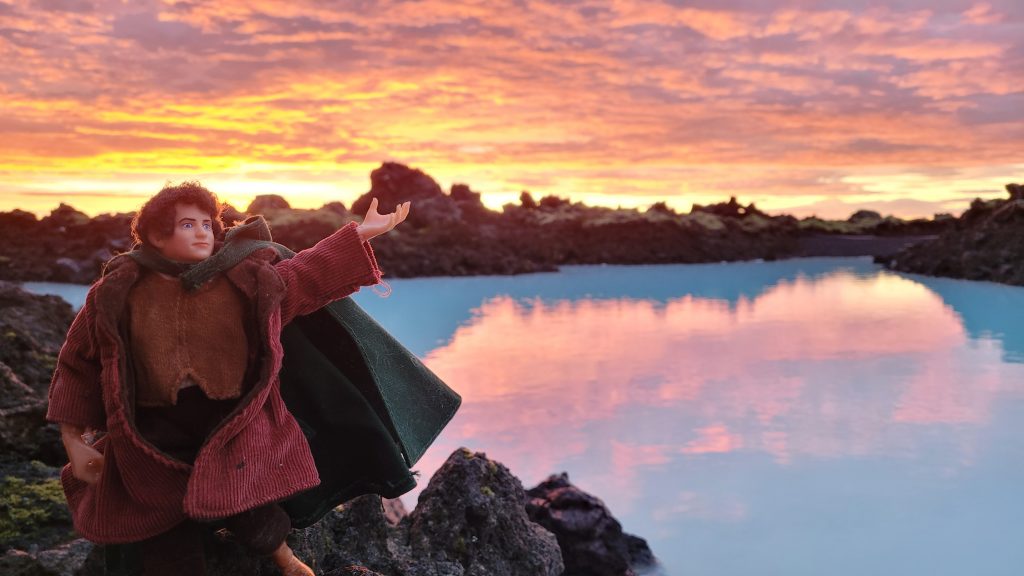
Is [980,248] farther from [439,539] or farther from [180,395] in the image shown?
[180,395]

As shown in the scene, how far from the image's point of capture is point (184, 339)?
3.19m

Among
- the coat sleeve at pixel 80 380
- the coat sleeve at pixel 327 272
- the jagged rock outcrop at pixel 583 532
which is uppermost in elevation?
the coat sleeve at pixel 327 272

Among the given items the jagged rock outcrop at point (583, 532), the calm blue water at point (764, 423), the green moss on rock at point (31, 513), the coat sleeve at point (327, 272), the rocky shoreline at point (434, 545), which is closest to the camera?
the coat sleeve at point (327, 272)

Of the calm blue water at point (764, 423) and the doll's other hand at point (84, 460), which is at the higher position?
the doll's other hand at point (84, 460)

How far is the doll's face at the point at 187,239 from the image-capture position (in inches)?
127

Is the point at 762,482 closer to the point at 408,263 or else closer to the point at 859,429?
the point at 859,429

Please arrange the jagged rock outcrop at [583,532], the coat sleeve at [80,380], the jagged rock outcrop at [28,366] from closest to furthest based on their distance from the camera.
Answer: the coat sleeve at [80,380]
the jagged rock outcrop at [28,366]
the jagged rock outcrop at [583,532]

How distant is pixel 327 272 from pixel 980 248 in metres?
36.3

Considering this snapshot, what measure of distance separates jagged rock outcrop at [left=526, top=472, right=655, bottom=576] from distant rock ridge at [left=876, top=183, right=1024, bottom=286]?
28.6 m

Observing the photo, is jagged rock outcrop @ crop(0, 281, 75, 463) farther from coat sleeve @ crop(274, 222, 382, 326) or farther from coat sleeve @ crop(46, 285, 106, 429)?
coat sleeve @ crop(274, 222, 382, 326)

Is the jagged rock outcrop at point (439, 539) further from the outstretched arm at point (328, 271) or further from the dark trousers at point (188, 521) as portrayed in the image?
the outstretched arm at point (328, 271)

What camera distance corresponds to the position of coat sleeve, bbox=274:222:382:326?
11.0 ft

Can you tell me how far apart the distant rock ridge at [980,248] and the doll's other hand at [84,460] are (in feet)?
104

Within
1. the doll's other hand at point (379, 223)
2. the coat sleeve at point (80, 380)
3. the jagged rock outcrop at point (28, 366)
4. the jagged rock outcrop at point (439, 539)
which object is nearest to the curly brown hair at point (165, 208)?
the coat sleeve at point (80, 380)
